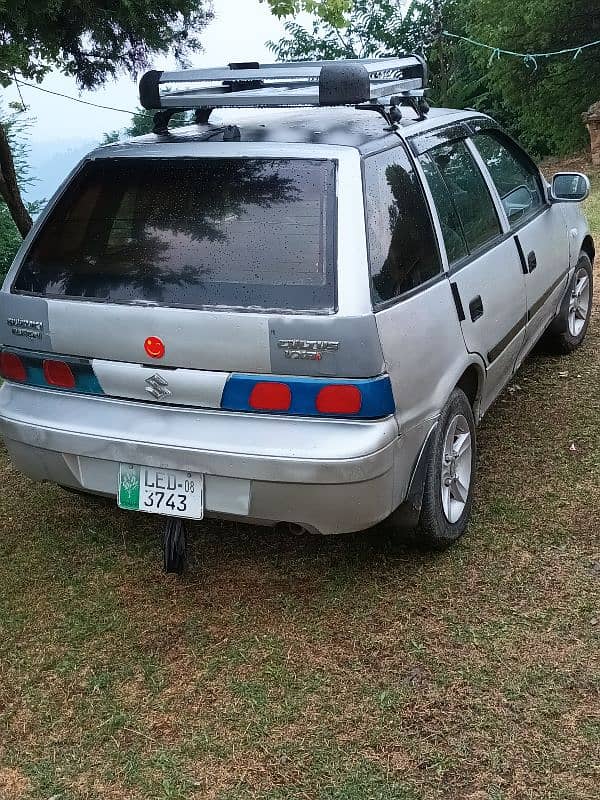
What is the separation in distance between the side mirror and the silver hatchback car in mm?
1423

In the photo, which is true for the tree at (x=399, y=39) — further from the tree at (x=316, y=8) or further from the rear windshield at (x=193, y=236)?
the rear windshield at (x=193, y=236)

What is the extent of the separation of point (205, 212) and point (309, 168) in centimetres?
39

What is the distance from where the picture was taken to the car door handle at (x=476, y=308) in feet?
11.8

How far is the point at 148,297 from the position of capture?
9.83 ft

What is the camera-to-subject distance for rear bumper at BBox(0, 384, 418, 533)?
111 inches

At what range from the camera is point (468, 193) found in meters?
3.92

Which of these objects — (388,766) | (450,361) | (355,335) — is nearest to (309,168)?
(355,335)

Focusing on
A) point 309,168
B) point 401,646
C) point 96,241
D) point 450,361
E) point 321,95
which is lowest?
point 401,646

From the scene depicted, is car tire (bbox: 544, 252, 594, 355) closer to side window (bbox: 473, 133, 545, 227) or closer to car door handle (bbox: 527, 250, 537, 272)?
side window (bbox: 473, 133, 545, 227)

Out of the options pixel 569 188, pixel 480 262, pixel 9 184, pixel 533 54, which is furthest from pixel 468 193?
pixel 533 54

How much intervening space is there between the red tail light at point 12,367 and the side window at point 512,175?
2.39 m

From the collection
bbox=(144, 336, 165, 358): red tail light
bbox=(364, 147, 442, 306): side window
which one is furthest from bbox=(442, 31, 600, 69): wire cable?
bbox=(144, 336, 165, 358): red tail light

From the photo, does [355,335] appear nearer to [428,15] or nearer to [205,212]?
[205,212]

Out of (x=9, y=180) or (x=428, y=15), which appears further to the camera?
(x=428, y=15)
